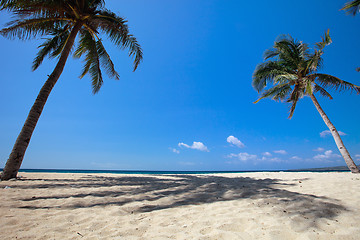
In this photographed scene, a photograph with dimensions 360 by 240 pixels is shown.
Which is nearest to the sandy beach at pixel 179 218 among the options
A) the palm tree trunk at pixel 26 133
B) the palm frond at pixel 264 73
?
the palm tree trunk at pixel 26 133

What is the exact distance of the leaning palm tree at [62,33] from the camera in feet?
20.7

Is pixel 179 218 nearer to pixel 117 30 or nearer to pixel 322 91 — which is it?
pixel 117 30

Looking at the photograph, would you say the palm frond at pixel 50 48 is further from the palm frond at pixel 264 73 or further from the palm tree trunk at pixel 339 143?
the palm tree trunk at pixel 339 143

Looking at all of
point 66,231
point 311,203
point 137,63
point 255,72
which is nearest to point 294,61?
point 255,72

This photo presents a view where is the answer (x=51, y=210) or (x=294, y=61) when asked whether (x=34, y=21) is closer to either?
(x=51, y=210)

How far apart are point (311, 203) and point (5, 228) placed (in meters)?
5.19

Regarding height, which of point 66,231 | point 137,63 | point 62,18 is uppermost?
point 62,18

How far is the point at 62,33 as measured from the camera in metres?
9.69

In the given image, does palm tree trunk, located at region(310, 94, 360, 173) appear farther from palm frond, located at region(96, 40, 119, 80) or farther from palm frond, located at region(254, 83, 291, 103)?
palm frond, located at region(96, 40, 119, 80)

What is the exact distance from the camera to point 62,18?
8094 millimetres

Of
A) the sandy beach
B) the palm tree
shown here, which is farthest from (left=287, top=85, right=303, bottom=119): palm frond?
the sandy beach

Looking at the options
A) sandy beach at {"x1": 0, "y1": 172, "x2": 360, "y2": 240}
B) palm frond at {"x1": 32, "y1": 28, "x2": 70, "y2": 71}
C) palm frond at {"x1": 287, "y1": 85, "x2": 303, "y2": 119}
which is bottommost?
sandy beach at {"x1": 0, "y1": 172, "x2": 360, "y2": 240}

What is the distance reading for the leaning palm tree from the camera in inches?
249

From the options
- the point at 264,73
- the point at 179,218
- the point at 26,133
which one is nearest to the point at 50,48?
the point at 26,133
